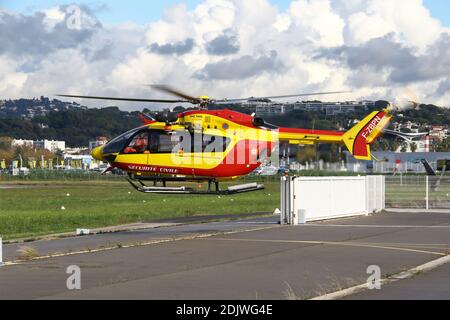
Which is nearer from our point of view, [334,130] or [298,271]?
[298,271]

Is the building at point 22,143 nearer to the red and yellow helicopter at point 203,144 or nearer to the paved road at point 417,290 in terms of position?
the red and yellow helicopter at point 203,144

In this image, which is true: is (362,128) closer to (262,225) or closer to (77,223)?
(262,225)

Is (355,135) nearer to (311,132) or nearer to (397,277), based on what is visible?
(311,132)

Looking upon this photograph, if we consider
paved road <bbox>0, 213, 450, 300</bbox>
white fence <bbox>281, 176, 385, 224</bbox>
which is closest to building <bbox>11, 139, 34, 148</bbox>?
white fence <bbox>281, 176, 385, 224</bbox>

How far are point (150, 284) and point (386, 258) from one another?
747 cm

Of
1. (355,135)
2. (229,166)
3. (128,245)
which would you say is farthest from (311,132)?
(128,245)

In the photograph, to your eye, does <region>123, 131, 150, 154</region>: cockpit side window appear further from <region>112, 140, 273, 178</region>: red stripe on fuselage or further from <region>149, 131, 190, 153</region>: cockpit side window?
<region>112, 140, 273, 178</region>: red stripe on fuselage

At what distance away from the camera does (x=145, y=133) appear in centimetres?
2836

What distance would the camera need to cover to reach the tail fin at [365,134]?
28.3 m

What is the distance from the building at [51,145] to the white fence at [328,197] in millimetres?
103880

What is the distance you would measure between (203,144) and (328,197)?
1117 cm

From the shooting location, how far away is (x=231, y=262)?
67.9 feet

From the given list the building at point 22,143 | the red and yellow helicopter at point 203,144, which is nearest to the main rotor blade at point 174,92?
the red and yellow helicopter at point 203,144

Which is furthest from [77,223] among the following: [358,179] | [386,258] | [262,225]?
[386,258]
